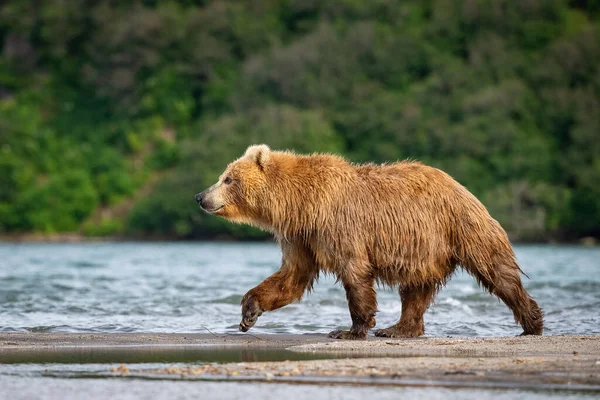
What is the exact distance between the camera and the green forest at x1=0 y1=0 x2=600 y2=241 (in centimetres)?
6378

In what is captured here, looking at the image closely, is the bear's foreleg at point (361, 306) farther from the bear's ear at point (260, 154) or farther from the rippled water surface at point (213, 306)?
the bear's ear at point (260, 154)

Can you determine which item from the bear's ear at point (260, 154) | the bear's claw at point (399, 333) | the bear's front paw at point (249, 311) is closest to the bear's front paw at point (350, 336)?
the bear's claw at point (399, 333)

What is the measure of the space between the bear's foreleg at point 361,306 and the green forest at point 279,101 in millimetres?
47912

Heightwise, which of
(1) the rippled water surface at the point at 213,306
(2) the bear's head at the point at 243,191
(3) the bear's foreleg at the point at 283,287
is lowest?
(1) the rippled water surface at the point at 213,306

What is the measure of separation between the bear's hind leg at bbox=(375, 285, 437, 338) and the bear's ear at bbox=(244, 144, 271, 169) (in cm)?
189

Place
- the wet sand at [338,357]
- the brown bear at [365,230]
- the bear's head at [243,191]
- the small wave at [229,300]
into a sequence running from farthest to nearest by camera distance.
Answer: the small wave at [229,300], the bear's head at [243,191], the brown bear at [365,230], the wet sand at [338,357]

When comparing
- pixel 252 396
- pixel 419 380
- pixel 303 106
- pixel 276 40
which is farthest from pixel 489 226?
pixel 276 40

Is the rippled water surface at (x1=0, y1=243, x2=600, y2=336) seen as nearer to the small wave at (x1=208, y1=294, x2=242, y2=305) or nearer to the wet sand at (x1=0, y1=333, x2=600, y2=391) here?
the small wave at (x1=208, y1=294, x2=242, y2=305)

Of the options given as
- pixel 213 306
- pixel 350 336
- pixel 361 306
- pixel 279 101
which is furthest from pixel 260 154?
pixel 279 101

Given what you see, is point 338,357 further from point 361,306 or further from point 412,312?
point 412,312

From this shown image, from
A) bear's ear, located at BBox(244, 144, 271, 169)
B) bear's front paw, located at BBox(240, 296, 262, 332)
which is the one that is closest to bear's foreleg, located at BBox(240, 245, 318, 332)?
bear's front paw, located at BBox(240, 296, 262, 332)

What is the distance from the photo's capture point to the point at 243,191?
12.1 m

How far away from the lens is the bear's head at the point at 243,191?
12031mm

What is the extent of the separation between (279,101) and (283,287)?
60.1m
